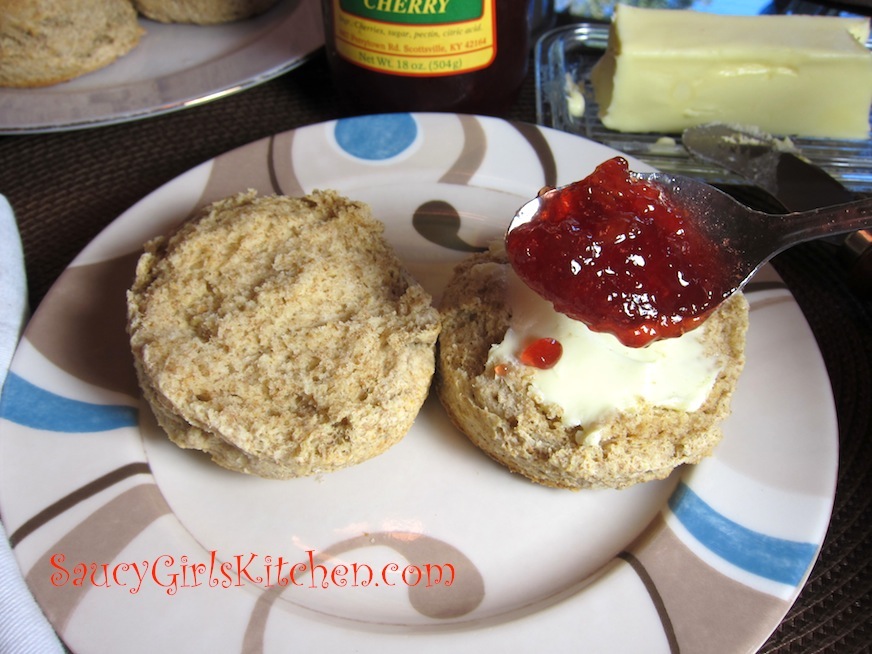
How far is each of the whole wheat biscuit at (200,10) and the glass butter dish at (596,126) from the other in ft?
3.79

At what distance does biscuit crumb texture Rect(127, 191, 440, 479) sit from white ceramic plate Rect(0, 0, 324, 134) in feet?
2.90

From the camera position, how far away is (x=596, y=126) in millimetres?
2555

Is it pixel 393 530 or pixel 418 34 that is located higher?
pixel 418 34

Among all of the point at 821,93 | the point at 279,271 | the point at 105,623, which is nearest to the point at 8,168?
the point at 279,271

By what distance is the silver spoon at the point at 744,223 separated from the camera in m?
1.57

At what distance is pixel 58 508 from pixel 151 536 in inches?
8.0

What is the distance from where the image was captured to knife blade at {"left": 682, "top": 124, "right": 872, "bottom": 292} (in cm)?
206

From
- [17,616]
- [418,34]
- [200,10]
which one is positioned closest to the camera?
[17,616]

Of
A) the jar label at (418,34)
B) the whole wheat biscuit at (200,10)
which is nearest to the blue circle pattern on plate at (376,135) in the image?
the jar label at (418,34)

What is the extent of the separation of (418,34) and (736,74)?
1.06 metres

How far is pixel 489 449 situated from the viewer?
1632 millimetres

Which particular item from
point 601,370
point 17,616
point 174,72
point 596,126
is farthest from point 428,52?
point 17,616
